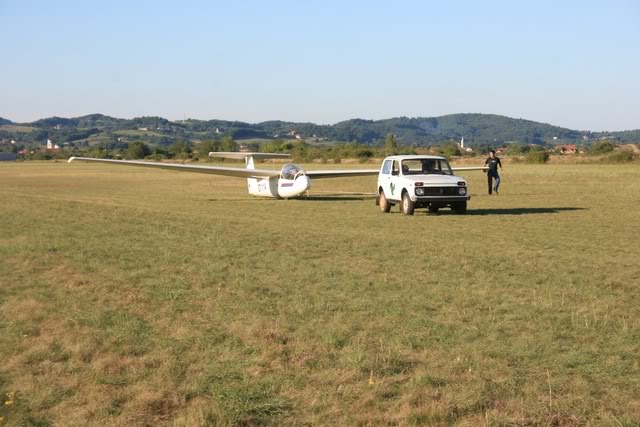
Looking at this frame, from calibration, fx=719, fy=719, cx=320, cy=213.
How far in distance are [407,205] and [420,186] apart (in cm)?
68

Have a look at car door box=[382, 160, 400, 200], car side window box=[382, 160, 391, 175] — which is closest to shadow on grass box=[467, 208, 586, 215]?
car door box=[382, 160, 400, 200]

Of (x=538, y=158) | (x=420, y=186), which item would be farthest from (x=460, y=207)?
(x=538, y=158)

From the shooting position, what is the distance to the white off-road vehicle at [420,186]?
18.7m

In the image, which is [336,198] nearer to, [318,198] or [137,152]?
[318,198]

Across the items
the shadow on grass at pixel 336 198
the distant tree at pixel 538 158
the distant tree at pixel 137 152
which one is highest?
the distant tree at pixel 137 152

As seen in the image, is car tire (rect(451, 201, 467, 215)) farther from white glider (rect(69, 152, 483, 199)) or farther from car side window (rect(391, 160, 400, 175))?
white glider (rect(69, 152, 483, 199))

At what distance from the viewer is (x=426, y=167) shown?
20.0 metres

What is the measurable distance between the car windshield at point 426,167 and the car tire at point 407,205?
3.04 ft

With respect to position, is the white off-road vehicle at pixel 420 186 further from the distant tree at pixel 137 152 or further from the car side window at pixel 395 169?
the distant tree at pixel 137 152

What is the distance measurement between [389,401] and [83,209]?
18.8 m

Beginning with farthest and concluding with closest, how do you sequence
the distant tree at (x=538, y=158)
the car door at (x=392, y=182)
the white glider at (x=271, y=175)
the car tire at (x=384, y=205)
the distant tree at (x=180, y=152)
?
the distant tree at (x=180, y=152)
the distant tree at (x=538, y=158)
the white glider at (x=271, y=175)
the car tire at (x=384, y=205)
the car door at (x=392, y=182)

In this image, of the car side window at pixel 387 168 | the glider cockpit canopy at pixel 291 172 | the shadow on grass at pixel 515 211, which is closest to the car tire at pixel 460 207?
→ the shadow on grass at pixel 515 211

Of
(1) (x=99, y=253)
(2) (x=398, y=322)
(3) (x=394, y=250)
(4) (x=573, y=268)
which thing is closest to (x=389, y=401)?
(2) (x=398, y=322)

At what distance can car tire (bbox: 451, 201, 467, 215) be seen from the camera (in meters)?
19.3
